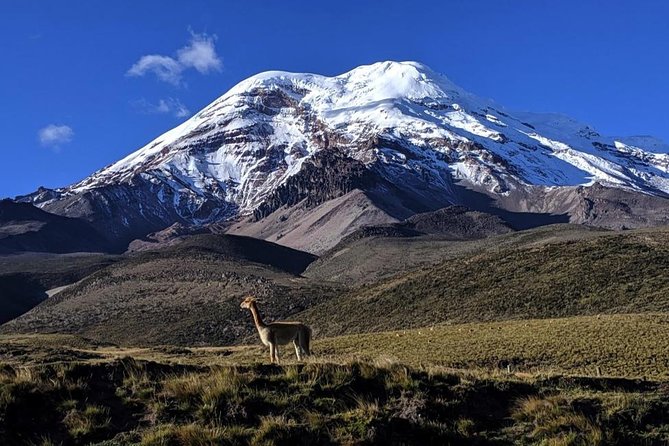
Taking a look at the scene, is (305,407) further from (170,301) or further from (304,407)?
(170,301)

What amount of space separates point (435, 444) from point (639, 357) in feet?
65.5

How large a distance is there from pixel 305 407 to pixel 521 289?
5148cm

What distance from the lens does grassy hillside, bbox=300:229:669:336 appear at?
52594 mm

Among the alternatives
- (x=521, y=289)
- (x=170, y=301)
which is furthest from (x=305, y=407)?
(x=170, y=301)

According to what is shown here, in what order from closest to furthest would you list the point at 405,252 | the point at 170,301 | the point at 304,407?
the point at 304,407, the point at 170,301, the point at 405,252

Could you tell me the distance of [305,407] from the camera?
11.3m

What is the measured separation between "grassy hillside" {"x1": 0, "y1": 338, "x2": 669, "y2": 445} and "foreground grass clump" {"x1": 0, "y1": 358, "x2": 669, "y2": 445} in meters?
0.02

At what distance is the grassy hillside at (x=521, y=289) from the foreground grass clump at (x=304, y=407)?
3810 centimetres

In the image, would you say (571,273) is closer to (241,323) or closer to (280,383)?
(241,323)

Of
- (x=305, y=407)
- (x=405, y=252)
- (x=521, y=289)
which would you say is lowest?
(x=521, y=289)

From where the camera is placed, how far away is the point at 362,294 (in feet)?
246

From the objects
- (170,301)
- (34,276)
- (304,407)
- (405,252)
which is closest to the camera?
(304,407)

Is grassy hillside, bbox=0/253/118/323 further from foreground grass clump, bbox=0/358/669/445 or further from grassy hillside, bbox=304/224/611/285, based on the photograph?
foreground grass clump, bbox=0/358/669/445

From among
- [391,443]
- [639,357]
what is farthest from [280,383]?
[639,357]
